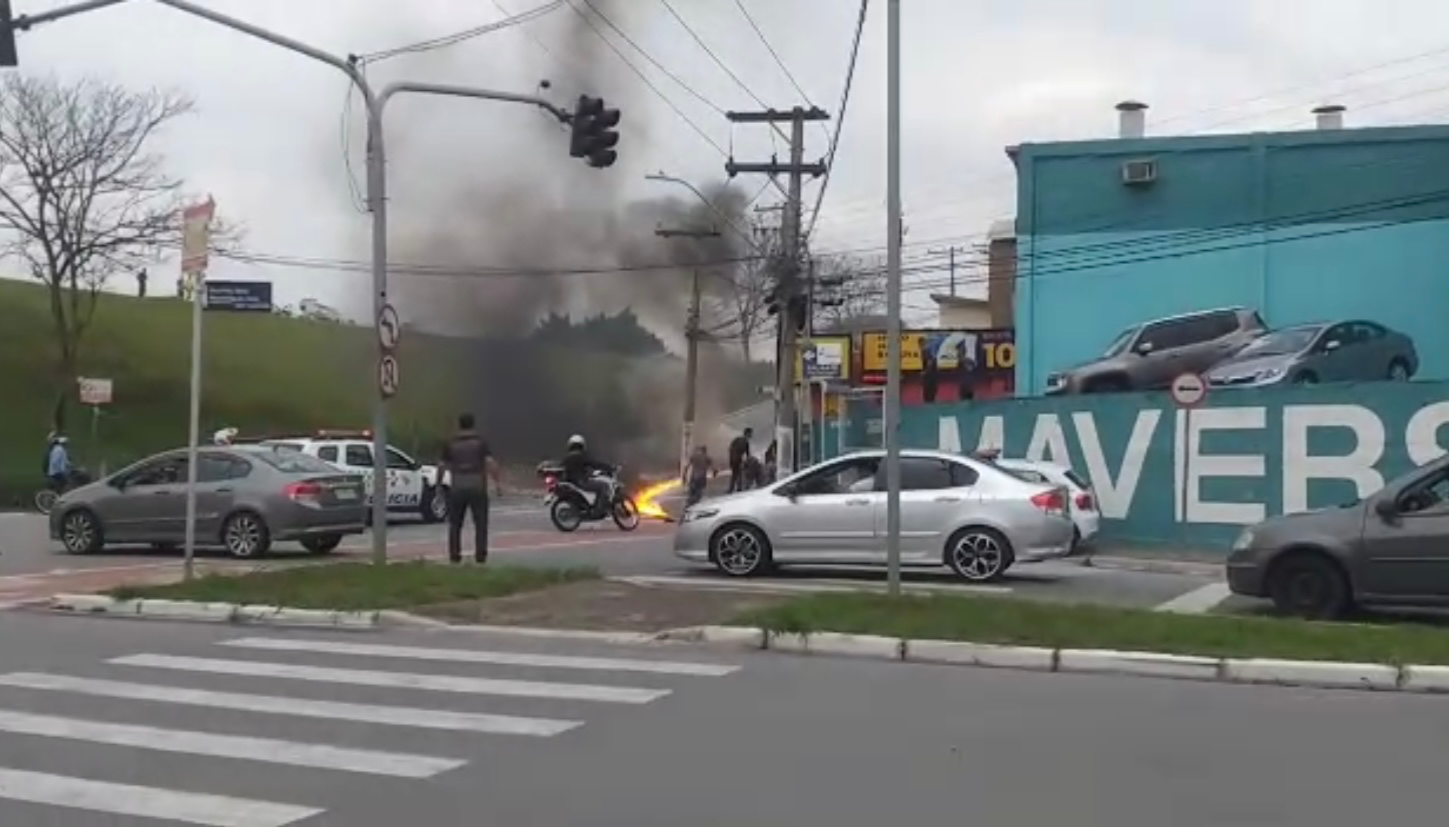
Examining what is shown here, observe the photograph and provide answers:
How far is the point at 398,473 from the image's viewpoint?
30.2 m

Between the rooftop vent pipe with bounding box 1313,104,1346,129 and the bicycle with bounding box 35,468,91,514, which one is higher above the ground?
the rooftop vent pipe with bounding box 1313,104,1346,129

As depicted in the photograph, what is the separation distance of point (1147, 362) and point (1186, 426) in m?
11.2

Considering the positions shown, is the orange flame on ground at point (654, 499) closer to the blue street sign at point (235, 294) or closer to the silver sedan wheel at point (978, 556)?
the silver sedan wheel at point (978, 556)

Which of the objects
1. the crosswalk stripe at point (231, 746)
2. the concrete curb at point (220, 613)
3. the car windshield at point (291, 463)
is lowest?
the crosswalk stripe at point (231, 746)

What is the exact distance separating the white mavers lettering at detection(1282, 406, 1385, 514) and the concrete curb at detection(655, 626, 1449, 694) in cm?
1117

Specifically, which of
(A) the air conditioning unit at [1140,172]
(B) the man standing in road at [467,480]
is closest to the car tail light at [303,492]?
(B) the man standing in road at [467,480]

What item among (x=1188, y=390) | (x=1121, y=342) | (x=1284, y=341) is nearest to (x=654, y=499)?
(x=1121, y=342)

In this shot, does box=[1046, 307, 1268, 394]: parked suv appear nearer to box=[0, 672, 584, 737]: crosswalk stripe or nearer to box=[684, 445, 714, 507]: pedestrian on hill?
box=[684, 445, 714, 507]: pedestrian on hill

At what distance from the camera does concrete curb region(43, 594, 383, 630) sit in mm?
13273

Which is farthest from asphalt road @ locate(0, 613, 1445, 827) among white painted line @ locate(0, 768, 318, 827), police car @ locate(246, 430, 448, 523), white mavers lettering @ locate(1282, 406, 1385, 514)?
police car @ locate(246, 430, 448, 523)

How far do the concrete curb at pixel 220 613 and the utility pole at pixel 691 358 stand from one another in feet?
91.0

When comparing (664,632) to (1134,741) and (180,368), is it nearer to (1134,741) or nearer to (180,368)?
(1134,741)

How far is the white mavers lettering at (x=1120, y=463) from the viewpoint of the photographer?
23.8 meters

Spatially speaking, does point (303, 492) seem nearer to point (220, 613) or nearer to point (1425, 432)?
point (220, 613)
